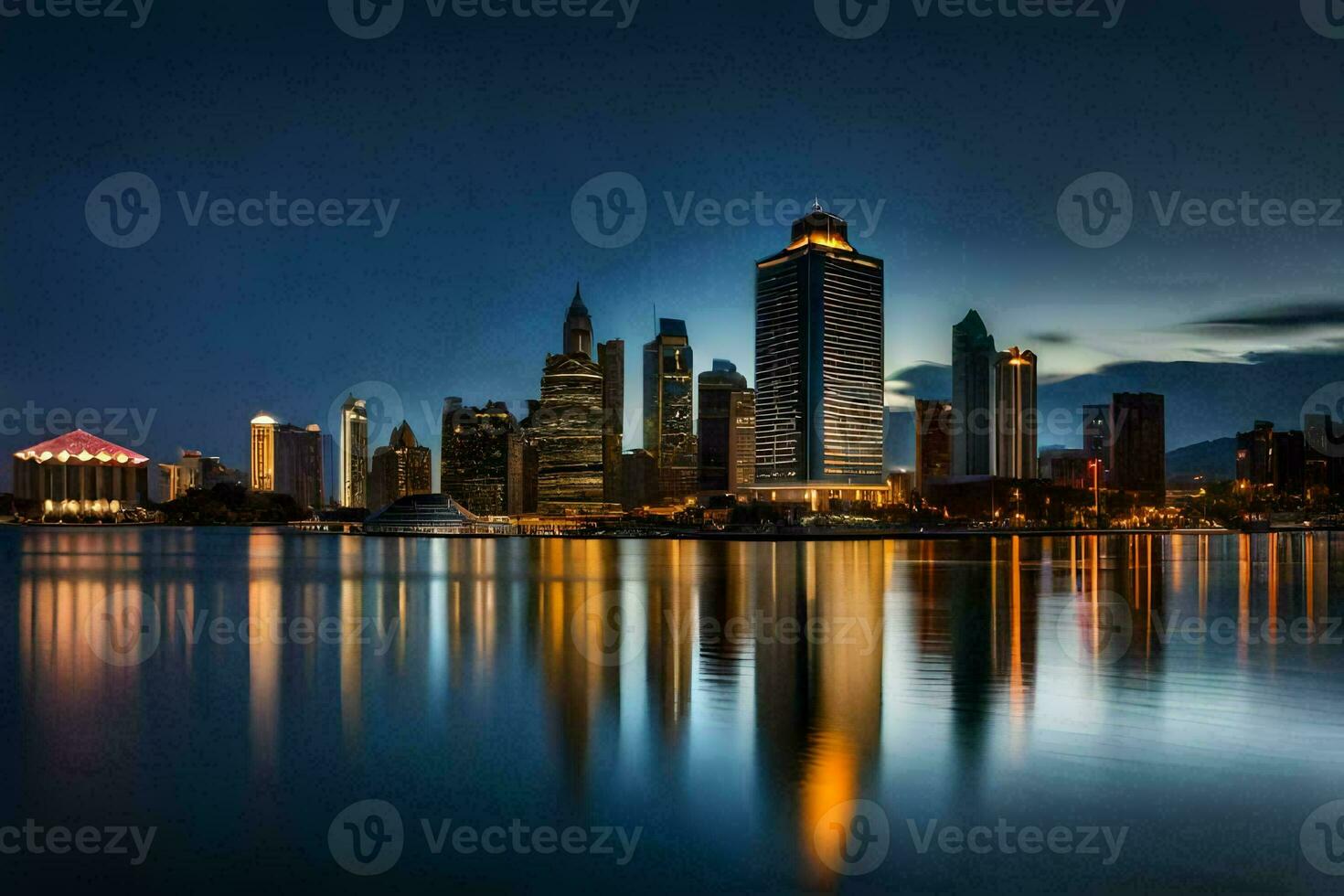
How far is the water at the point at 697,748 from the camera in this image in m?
10.3

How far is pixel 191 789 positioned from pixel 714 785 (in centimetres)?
686

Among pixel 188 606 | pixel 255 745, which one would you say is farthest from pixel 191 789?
pixel 188 606

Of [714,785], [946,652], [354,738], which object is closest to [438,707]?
[354,738]

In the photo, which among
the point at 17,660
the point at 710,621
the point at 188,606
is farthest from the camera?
the point at 188,606

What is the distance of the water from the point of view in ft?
33.7

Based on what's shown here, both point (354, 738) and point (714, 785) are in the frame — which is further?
point (354, 738)

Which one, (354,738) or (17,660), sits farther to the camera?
(17,660)

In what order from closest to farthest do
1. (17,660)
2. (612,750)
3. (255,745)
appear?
(612,750)
(255,745)
(17,660)

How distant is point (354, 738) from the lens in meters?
15.9

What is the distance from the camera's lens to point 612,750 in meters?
14.5

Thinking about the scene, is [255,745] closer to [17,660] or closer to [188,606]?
[17,660]

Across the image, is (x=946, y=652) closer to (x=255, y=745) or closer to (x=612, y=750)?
(x=612, y=750)

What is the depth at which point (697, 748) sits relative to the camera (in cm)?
1438

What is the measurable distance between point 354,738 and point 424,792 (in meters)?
3.60
